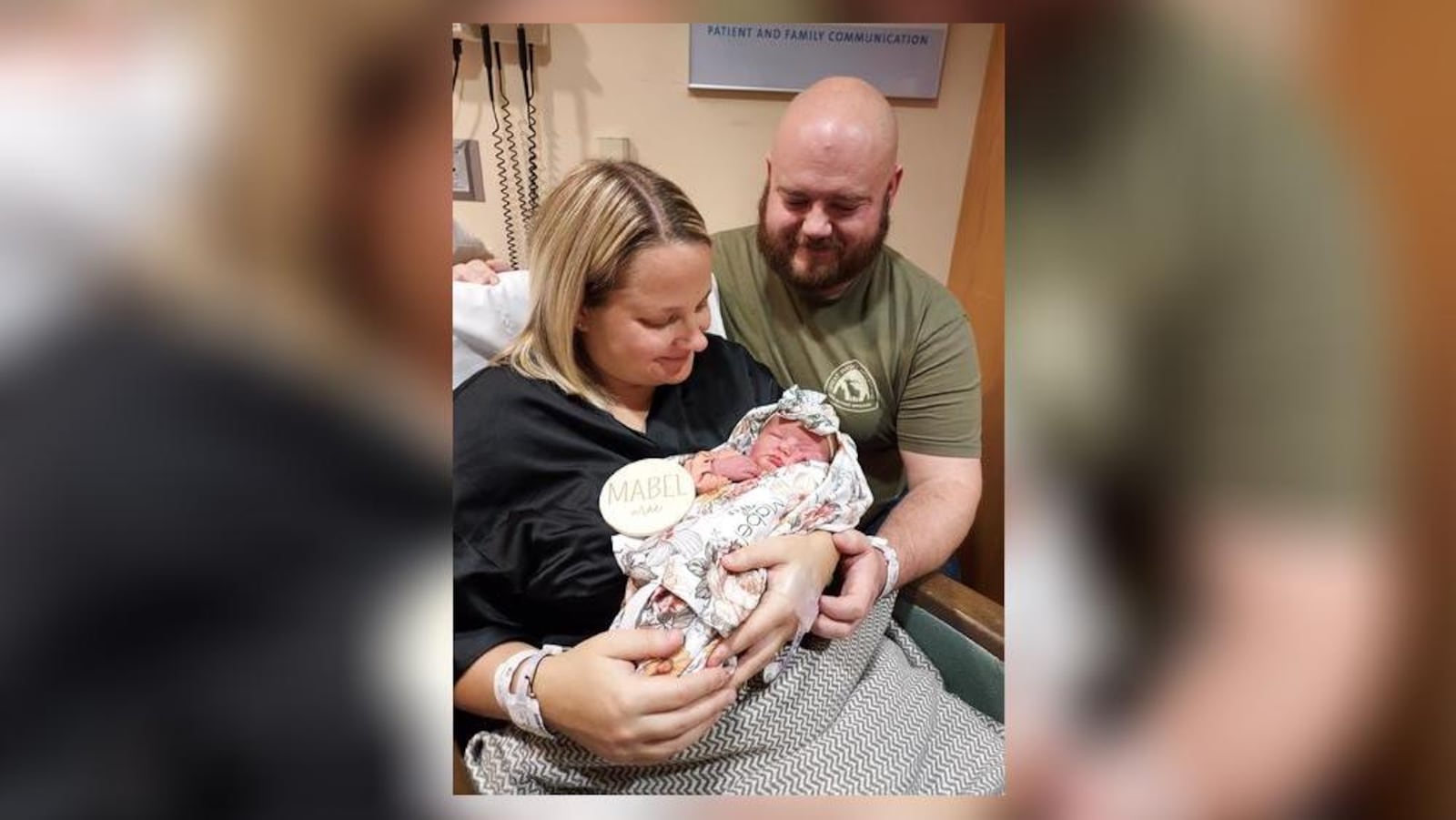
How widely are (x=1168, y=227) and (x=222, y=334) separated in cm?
86

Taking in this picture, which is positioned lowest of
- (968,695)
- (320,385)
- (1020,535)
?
(968,695)

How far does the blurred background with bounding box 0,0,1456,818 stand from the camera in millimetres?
769

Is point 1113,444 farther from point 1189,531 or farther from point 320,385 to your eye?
point 320,385

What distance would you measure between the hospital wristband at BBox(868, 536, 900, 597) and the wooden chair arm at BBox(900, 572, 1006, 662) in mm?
37

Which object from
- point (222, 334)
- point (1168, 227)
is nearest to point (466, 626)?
point (222, 334)

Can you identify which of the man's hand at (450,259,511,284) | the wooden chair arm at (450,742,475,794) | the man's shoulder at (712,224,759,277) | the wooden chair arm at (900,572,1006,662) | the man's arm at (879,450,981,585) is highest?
the man's shoulder at (712,224,759,277)

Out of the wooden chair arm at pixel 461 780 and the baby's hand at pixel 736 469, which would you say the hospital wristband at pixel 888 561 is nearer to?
the baby's hand at pixel 736 469

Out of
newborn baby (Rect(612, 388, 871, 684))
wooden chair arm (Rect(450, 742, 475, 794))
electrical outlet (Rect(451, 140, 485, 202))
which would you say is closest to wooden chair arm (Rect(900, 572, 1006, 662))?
newborn baby (Rect(612, 388, 871, 684))

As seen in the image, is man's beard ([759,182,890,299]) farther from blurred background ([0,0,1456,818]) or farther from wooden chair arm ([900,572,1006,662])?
wooden chair arm ([900,572,1006,662])

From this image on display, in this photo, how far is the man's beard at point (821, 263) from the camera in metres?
0.78

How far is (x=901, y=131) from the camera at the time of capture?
0.78 metres

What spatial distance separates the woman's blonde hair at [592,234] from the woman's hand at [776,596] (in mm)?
254

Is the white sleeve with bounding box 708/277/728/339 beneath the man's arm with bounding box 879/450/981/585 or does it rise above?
above

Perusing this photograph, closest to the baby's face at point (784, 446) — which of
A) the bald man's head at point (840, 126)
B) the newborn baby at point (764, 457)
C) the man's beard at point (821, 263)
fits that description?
the newborn baby at point (764, 457)
